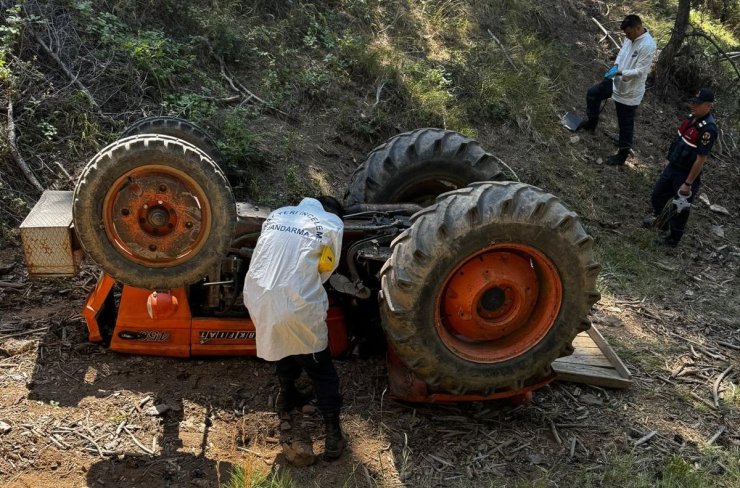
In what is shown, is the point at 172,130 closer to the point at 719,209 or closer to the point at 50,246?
the point at 50,246

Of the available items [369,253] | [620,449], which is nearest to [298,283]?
[369,253]

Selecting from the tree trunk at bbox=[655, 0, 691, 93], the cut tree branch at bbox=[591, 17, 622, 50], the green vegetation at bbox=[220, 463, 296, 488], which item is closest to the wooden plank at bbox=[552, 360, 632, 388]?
the green vegetation at bbox=[220, 463, 296, 488]

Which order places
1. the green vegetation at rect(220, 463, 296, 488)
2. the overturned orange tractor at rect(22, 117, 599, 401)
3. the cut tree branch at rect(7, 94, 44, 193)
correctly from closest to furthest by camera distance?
the green vegetation at rect(220, 463, 296, 488), the overturned orange tractor at rect(22, 117, 599, 401), the cut tree branch at rect(7, 94, 44, 193)

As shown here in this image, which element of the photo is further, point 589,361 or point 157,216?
point 589,361

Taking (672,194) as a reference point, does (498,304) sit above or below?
above

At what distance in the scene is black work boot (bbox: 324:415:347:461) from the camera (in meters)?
4.21

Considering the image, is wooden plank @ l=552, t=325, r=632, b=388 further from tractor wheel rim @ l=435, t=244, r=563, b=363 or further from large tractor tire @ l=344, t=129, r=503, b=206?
large tractor tire @ l=344, t=129, r=503, b=206

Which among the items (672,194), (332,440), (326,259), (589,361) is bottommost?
(672,194)

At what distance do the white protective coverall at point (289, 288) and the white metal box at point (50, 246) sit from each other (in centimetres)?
113

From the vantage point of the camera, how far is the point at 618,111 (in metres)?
9.28

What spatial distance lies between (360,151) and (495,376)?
3.87 metres

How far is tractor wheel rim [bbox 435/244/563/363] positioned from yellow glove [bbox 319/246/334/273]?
0.67 metres

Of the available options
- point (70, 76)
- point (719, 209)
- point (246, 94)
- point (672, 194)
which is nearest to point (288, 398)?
point (70, 76)

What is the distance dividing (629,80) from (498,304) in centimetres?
583
